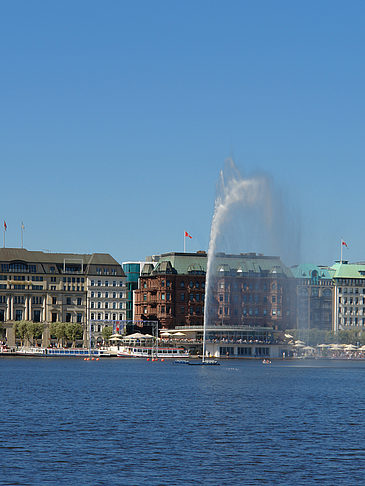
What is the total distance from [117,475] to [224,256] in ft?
364

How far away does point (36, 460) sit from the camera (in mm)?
49812

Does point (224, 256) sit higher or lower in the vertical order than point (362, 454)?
higher

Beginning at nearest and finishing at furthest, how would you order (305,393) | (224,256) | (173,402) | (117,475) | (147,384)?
1. (117,475)
2. (173,402)
3. (305,393)
4. (147,384)
5. (224,256)

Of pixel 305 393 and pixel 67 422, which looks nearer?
pixel 67 422

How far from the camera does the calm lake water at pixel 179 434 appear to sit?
46.9 meters

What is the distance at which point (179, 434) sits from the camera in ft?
199

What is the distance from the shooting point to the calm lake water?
46938mm

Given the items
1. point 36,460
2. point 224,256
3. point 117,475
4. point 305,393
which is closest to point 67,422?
point 36,460

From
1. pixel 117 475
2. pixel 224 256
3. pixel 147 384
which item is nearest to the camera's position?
pixel 117 475

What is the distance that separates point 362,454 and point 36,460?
16.7m

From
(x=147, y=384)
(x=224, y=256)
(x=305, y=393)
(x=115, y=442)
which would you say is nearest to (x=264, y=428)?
(x=115, y=442)

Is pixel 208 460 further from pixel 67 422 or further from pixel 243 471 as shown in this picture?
pixel 67 422

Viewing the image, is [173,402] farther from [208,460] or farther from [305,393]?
[208,460]

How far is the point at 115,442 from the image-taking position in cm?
5653
